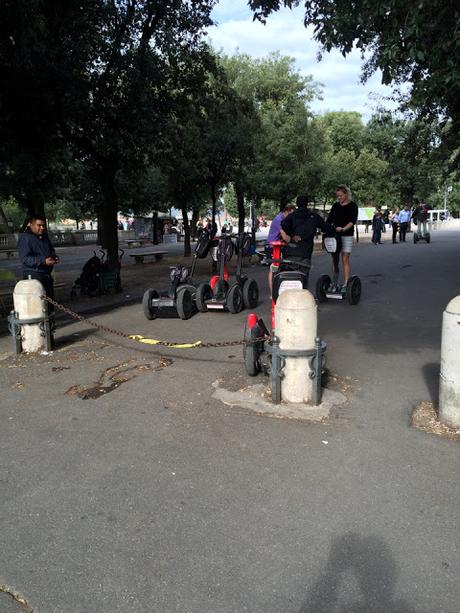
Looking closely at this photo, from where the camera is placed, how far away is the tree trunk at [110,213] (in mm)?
12102

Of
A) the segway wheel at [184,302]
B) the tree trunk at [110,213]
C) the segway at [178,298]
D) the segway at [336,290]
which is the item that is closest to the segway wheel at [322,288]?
the segway at [336,290]

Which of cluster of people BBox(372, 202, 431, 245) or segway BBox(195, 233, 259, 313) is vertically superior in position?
cluster of people BBox(372, 202, 431, 245)

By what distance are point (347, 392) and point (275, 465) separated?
1.67 metres

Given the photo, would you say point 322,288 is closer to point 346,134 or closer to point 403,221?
point 403,221

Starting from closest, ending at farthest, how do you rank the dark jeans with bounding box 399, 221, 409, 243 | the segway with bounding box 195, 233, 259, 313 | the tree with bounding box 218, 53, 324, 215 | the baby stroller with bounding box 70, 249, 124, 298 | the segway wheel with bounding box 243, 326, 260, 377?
the segway wheel with bounding box 243, 326, 260, 377
the segway with bounding box 195, 233, 259, 313
the baby stroller with bounding box 70, 249, 124, 298
the tree with bounding box 218, 53, 324, 215
the dark jeans with bounding box 399, 221, 409, 243

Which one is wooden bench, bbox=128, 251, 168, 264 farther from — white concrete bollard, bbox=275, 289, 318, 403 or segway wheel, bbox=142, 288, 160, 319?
white concrete bollard, bbox=275, 289, 318, 403

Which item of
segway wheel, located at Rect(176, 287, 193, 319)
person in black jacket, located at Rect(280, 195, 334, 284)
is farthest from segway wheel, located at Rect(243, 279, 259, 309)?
person in black jacket, located at Rect(280, 195, 334, 284)

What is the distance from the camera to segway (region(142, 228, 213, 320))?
8656 mm

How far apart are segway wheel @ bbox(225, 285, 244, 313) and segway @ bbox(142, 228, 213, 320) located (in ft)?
1.97

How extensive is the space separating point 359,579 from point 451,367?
202cm

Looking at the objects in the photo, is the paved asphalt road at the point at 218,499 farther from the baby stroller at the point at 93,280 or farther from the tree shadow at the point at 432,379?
the baby stroller at the point at 93,280

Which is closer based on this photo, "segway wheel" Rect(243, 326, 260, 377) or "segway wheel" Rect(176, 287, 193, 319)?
"segway wheel" Rect(243, 326, 260, 377)

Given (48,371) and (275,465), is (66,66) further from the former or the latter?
(275,465)

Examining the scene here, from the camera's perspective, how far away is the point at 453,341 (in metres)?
4.00
